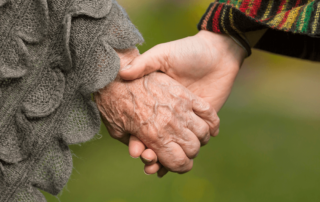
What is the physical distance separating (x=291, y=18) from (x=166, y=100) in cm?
41

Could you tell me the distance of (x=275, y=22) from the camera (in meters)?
0.70

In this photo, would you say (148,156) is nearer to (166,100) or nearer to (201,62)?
(166,100)

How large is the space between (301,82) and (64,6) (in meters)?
2.00

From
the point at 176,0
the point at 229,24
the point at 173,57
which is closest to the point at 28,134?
the point at 173,57

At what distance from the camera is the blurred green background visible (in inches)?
A: 63.9

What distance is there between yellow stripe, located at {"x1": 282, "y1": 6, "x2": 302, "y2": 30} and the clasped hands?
0.73 feet

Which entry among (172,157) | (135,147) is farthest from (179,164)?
(135,147)

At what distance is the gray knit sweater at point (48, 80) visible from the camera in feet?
1.96

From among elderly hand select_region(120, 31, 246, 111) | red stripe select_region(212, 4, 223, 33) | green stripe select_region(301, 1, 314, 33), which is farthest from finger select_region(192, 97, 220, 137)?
green stripe select_region(301, 1, 314, 33)

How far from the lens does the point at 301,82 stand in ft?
6.82

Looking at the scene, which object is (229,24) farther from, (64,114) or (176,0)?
(176,0)

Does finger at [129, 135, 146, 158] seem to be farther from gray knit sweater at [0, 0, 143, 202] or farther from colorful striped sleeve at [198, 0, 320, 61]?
colorful striped sleeve at [198, 0, 320, 61]

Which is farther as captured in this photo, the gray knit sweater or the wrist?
the wrist

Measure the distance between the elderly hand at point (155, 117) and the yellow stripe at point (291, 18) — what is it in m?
0.33
